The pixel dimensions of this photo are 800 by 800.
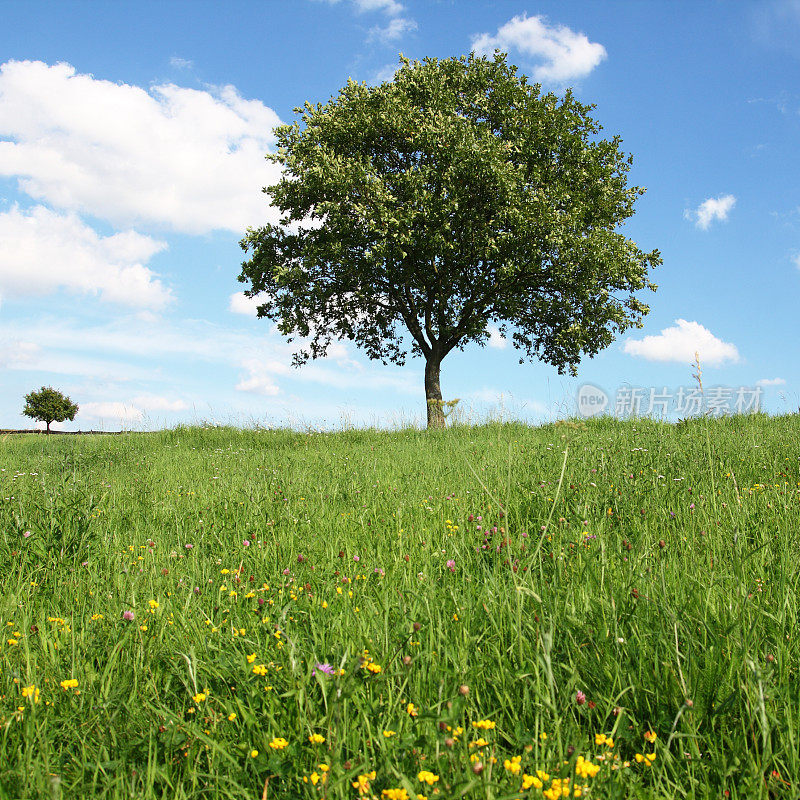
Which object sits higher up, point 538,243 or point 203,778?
point 538,243

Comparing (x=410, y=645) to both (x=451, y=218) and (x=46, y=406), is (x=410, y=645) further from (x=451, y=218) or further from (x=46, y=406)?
(x=46, y=406)

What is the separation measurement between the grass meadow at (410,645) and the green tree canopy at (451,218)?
523 inches

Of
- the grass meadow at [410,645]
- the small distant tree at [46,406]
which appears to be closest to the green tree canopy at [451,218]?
the grass meadow at [410,645]

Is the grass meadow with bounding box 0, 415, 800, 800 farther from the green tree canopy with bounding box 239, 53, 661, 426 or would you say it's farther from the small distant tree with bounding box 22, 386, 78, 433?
the small distant tree with bounding box 22, 386, 78, 433

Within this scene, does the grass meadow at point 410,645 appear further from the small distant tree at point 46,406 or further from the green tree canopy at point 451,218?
the small distant tree at point 46,406

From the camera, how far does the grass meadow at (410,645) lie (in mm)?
1832

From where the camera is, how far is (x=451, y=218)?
741 inches

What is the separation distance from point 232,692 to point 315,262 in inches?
712

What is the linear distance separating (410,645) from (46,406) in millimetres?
61517

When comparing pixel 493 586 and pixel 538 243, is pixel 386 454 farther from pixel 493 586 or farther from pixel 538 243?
pixel 538 243

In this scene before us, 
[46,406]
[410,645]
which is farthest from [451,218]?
[46,406]

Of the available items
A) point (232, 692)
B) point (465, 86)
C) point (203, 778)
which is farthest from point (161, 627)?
point (465, 86)

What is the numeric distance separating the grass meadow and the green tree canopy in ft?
43.6

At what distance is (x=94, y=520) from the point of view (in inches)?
203
